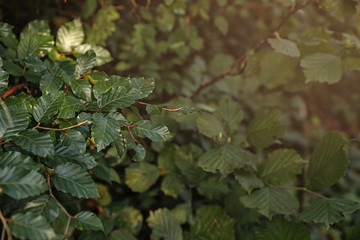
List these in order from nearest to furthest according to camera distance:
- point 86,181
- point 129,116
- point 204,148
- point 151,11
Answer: point 86,181 → point 129,116 → point 204,148 → point 151,11

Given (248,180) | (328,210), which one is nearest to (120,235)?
(248,180)

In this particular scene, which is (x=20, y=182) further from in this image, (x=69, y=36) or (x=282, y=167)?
(x=282, y=167)

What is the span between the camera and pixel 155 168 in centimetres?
142

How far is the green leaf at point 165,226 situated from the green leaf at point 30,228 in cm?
66

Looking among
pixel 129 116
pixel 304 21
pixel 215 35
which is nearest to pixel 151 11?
pixel 215 35

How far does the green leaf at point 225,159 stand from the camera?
1.18 m

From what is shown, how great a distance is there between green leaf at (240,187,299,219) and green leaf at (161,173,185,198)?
0.32 metres

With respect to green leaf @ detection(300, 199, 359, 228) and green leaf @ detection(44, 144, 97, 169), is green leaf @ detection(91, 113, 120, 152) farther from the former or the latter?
green leaf @ detection(300, 199, 359, 228)

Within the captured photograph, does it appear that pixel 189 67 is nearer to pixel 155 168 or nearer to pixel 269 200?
pixel 155 168

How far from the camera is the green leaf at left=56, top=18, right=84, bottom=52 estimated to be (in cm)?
119

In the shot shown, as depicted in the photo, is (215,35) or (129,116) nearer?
(129,116)

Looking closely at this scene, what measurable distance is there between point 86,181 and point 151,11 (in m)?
1.25

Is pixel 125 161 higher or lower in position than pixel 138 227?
higher

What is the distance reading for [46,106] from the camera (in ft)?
2.69
